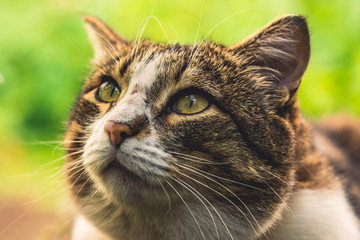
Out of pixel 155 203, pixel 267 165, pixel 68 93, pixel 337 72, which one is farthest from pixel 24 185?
pixel 337 72

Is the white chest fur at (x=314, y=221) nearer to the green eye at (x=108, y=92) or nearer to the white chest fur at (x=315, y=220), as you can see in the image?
the white chest fur at (x=315, y=220)

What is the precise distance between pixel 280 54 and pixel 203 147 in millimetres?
546

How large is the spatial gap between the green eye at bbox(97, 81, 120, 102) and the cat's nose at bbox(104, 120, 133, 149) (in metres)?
0.35

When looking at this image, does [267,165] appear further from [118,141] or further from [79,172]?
[79,172]

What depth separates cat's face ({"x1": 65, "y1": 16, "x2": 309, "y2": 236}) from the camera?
4.78ft

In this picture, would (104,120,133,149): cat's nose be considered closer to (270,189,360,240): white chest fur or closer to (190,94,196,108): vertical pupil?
(190,94,196,108): vertical pupil

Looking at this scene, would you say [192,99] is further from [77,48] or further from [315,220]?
[77,48]

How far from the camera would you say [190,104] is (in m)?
1.61

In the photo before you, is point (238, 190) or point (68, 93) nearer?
point (238, 190)

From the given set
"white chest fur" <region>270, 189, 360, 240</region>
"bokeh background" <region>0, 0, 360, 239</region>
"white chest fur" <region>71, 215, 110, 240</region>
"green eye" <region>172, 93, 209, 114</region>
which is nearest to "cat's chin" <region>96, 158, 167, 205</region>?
"green eye" <region>172, 93, 209, 114</region>

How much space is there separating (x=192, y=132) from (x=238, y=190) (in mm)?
274

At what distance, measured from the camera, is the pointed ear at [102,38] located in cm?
209

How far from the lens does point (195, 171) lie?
1464 mm

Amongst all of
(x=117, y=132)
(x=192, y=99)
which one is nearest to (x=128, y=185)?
(x=117, y=132)
